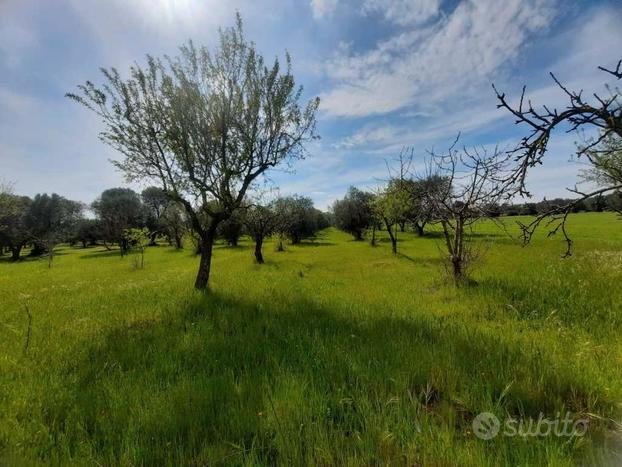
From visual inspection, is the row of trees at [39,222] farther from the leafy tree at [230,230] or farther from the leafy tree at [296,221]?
the leafy tree at [296,221]

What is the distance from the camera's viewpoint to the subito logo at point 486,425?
2.81 meters

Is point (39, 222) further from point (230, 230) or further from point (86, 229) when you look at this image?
point (230, 230)

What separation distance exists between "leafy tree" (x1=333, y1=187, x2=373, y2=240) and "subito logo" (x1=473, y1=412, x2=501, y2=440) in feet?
208

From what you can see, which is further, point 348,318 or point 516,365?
point 348,318

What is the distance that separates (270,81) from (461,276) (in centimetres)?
1141

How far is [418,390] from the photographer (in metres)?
3.74

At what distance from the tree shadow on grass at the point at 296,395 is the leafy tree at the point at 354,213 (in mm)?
61718

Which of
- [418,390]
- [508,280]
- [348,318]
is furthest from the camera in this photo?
[508,280]

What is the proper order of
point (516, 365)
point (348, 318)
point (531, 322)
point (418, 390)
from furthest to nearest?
point (348, 318) < point (531, 322) < point (516, 365) < point (418, 390)

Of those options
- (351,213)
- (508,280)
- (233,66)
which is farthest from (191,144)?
(351,213)

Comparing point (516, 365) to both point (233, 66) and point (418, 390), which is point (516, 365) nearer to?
point (418, 390)

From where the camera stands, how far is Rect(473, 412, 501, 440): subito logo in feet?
9.22

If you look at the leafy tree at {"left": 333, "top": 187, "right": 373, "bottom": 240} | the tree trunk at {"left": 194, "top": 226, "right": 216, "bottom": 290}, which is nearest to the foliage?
the leafy tree at {"left": 333, "top": 187, "right": 373, "bottom": 240}

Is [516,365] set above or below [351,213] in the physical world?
below
